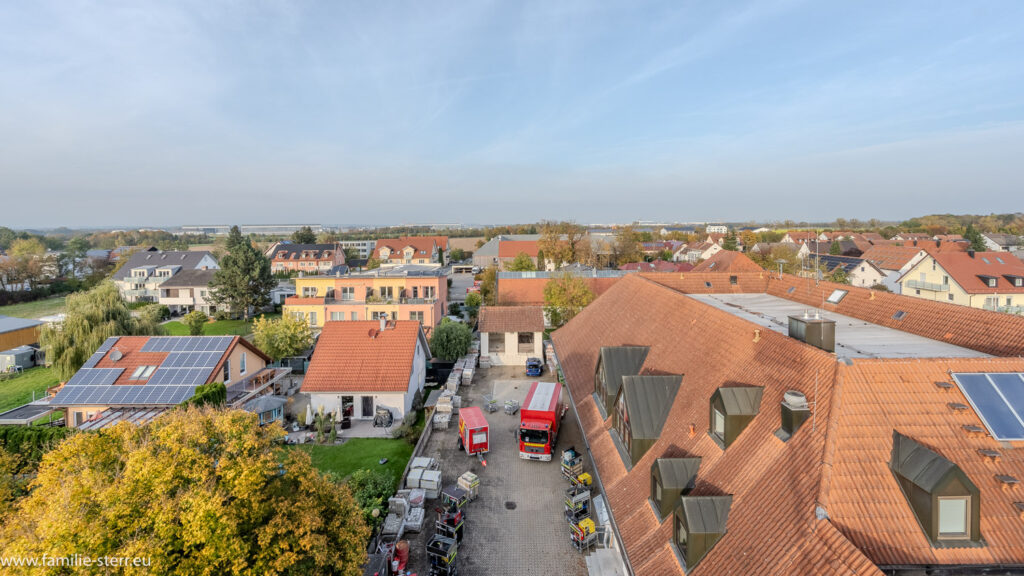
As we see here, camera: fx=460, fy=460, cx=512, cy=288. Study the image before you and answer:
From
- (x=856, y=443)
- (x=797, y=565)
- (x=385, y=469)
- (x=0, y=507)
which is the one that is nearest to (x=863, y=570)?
(x=797, y=565)

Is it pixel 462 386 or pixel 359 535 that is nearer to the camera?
pixel 359 535

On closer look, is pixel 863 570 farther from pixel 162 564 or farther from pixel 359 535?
pixel 162 564

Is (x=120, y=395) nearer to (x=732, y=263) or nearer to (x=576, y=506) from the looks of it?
(x=576, y=506)

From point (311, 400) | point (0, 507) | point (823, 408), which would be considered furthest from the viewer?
point (311, 400)

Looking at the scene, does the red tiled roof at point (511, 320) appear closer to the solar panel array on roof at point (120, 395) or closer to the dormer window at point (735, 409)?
the solar panel array on roof at point (120, 395)

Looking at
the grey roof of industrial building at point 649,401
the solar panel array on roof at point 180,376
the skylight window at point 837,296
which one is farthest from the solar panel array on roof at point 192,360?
the skylight window at point 837,296
